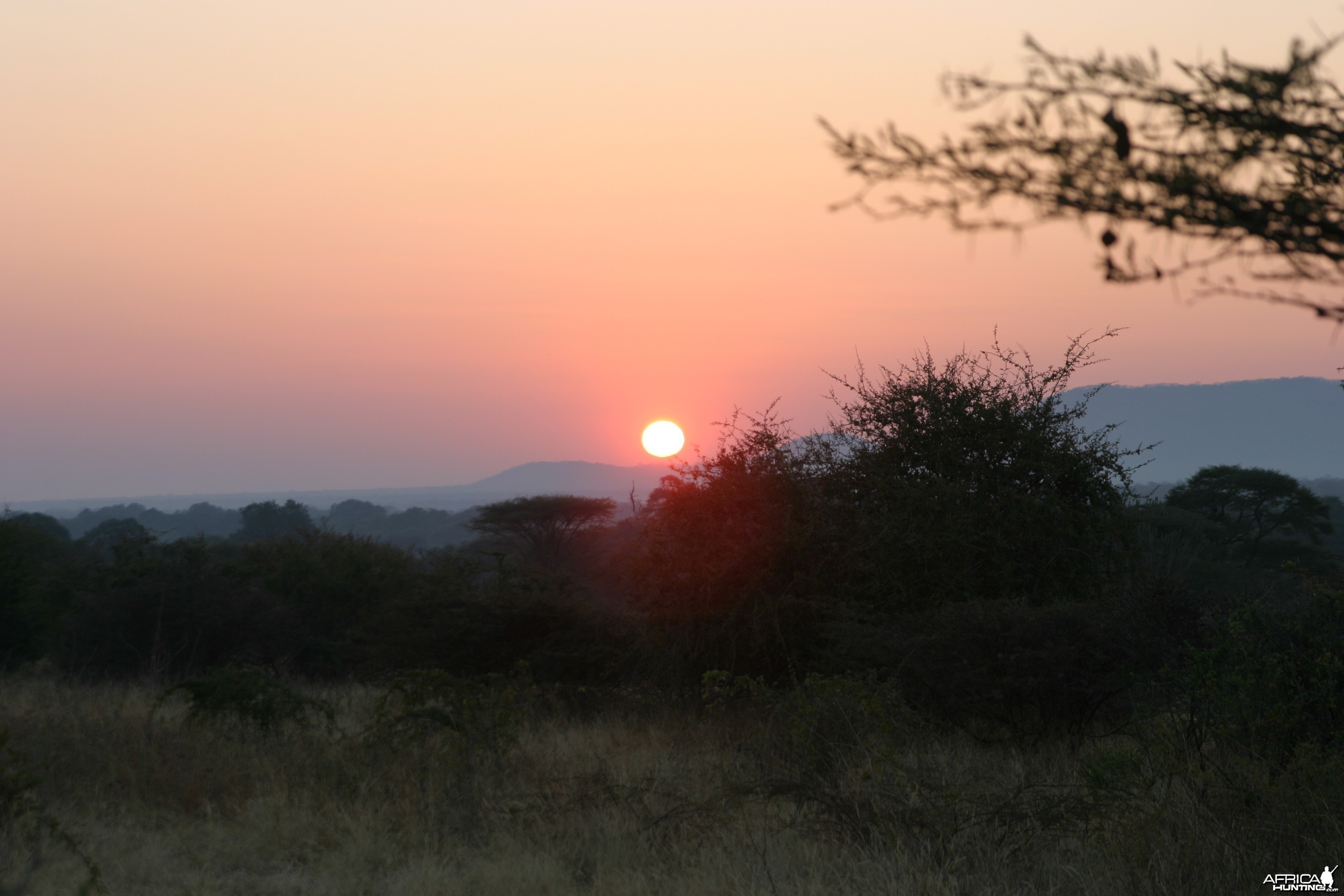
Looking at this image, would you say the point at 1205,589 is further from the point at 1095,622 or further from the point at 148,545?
the point at 148,545

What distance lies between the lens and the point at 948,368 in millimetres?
14672

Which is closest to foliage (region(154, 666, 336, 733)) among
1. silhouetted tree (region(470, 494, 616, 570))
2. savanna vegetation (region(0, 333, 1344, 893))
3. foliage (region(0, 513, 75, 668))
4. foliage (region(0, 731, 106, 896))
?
savanna vegetation (region(0, 333, 1344, 893))

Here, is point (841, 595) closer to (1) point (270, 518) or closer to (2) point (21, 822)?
(2) point (21, 822)

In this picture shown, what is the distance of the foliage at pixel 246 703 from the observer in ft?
33.4

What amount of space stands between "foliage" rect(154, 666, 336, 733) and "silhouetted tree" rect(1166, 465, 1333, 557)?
36.3 metres

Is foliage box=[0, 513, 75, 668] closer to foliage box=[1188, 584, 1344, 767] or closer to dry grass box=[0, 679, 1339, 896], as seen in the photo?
dry grass box=[0, 679, 1339, 896]

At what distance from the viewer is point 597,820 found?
714 cm

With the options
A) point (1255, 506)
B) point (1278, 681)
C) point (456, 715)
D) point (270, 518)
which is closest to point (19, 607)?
point (456, 715)

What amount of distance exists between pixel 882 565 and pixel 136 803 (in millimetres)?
9098

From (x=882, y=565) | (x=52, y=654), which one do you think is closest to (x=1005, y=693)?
(x=882, y=565)

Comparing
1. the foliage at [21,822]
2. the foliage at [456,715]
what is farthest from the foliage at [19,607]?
the foliage at [21,822]

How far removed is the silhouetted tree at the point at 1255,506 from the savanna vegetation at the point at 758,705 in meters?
22.3

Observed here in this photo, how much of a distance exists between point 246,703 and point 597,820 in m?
5.05

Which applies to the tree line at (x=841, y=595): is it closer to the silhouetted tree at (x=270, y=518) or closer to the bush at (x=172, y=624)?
the bush at (x=172, y=624)
